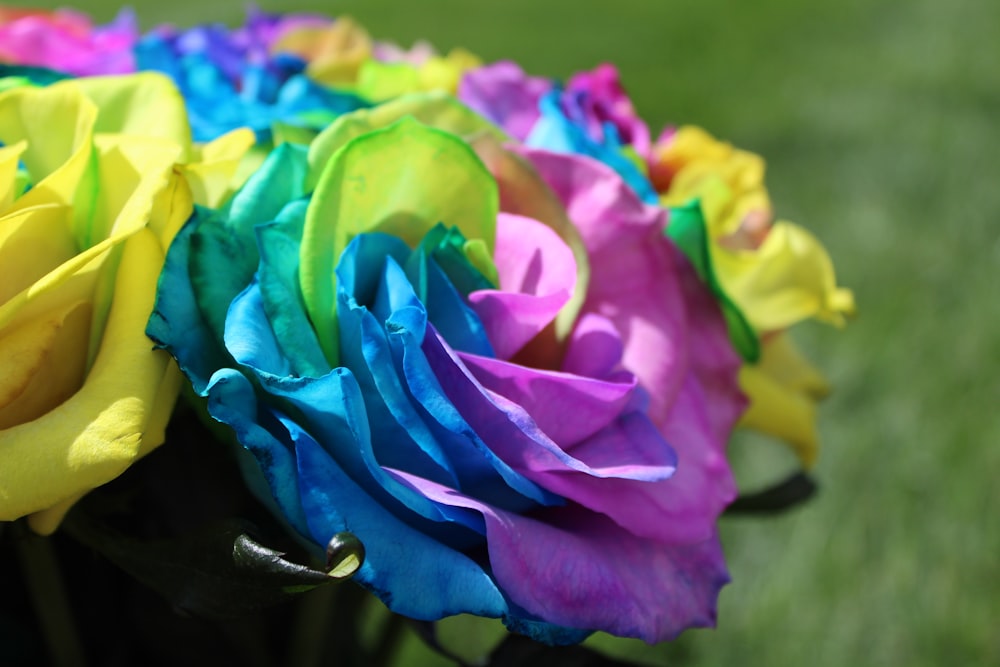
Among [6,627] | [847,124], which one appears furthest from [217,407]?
[847,124]

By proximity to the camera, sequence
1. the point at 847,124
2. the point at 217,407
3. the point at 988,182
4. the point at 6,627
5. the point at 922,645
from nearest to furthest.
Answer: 1. the point at 217,407
2. the point at 6,627
3. the point at 922,645
4. the point at 988,182
5. the point at 847,124

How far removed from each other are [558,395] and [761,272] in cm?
15

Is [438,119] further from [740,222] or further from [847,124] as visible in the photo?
[847,124]

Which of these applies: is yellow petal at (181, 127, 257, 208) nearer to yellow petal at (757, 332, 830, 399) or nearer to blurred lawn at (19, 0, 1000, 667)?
yellow petal at (757, 332, 830, 399)

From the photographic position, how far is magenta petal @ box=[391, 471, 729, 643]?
0.24 meters

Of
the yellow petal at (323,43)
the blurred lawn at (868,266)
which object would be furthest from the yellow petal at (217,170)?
the blurred lawn at (868,266)

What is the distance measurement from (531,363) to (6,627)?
0.23 meters

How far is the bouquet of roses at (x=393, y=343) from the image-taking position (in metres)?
0.24

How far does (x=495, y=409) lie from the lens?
0.82 feet

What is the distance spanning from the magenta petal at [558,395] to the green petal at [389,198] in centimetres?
4

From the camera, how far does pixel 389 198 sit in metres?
0.29

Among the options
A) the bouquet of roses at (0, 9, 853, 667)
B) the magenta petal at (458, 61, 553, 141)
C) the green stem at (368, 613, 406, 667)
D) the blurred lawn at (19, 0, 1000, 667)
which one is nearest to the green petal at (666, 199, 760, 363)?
the bouquet of roses at (0, 9, 853, 667)

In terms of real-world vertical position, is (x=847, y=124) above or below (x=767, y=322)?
below

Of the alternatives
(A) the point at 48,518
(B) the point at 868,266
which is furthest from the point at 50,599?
(B) the point at 868,266
